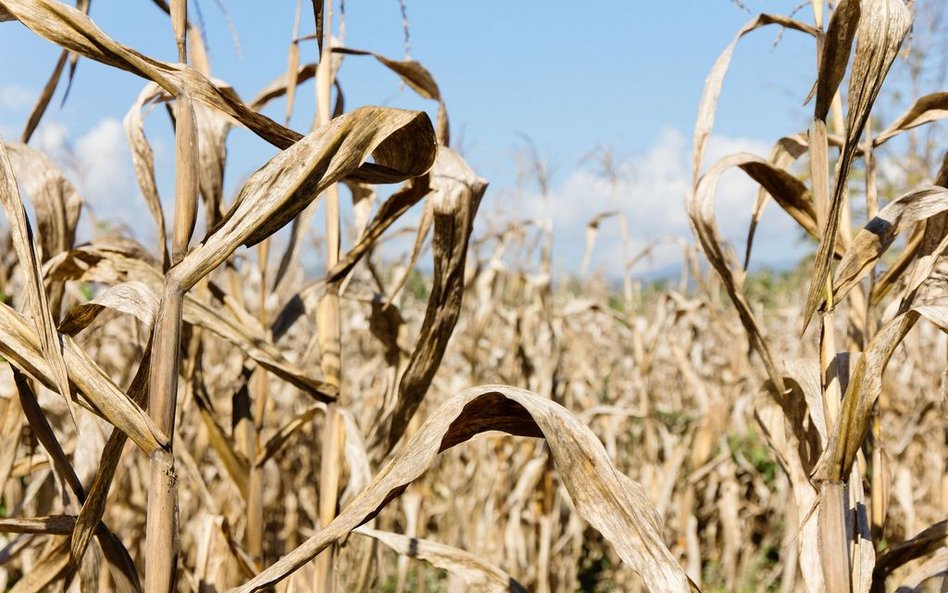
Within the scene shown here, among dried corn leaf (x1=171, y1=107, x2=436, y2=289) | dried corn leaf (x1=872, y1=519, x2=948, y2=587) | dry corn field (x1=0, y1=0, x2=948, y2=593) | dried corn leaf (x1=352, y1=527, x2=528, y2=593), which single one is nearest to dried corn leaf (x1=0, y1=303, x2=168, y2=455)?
dry corn field (x1=0, y1=0, x2=948, y2=593)

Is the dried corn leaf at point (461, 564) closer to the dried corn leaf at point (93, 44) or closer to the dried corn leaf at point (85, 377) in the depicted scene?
the dried corn leaf at point (85, 377)

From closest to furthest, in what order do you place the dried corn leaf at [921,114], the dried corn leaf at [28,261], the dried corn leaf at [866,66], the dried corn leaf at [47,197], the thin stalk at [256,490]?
1. the dried corn leaf at [28,261]
2. the dried corn leaf at [866,66]
3. the dried corn leaf at [921,114]
4. the dried corn leaf at [47,197]
5. the thin stalk at [256,490]

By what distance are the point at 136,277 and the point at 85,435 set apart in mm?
265

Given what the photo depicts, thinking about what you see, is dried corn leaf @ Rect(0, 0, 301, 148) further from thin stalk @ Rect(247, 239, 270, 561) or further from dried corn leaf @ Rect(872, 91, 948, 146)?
dried corn leaf @ Rect(872, 91, 948, 146)

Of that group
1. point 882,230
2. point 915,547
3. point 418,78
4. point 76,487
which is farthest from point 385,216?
point 915,547

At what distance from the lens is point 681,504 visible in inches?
139

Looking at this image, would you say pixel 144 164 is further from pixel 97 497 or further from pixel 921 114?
pixel 921 114

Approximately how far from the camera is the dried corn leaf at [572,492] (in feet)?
2.72

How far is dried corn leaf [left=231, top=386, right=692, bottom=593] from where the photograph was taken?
0.83 metres

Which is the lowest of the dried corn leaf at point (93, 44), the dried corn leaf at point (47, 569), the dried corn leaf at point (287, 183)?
Result: the dried corn leaf at point (47, 569)

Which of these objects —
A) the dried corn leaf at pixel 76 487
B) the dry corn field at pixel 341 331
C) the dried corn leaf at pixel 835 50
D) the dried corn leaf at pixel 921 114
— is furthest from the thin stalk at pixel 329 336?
the dried corn leaf at pixel 921 114

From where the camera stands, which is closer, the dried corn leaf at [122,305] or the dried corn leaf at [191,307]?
the dried corn leaf at [122,305]

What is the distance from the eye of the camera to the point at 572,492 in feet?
2.82

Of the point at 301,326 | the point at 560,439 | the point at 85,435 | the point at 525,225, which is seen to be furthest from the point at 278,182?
the point at 301,326
